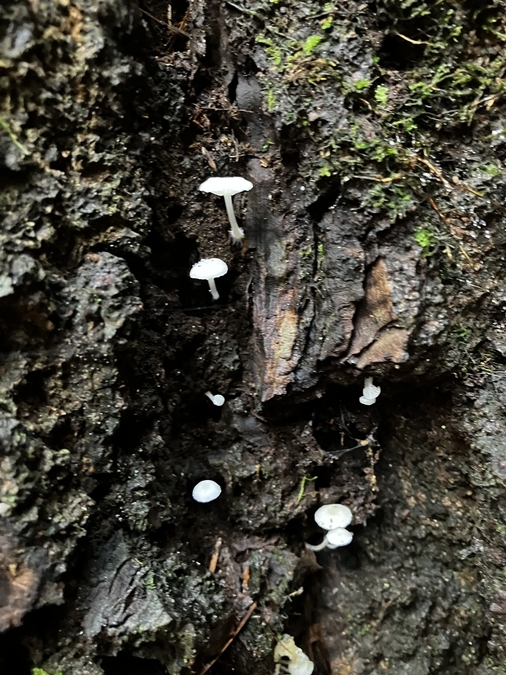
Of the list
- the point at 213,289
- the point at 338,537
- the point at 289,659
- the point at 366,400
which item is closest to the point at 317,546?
the point at 338,537

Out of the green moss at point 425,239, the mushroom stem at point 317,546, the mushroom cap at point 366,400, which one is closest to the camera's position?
the green moss at point 425,239

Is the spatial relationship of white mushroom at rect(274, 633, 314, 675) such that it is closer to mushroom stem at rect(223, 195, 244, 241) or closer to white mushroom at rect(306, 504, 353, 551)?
white mushroom at rect(306, 504, 353, 551)

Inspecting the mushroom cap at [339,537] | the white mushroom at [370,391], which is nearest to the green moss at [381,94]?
the white mushroom at [370,391]

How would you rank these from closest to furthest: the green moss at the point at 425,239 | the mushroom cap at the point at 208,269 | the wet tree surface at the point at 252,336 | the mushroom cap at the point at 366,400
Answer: the wet tree surface at the point at 252,336
the green moss at the point at 425,239
the mushroom cap at the point at 208,269
the mushroom cap at the point at 366,400

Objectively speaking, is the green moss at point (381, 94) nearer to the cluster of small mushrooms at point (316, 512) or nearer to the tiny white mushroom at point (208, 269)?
the cluster of small mushrooms at point (316, 512)

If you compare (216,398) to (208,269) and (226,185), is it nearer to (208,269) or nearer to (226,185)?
(208,269)
